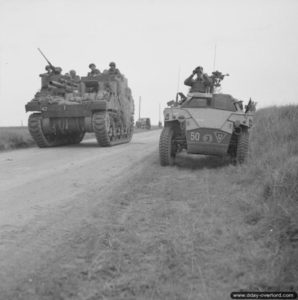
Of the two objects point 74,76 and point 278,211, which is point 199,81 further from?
point 74,76

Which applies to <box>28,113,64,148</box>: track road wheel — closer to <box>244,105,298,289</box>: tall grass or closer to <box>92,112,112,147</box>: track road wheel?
<box>92,112,112,147</box>: track road wheel

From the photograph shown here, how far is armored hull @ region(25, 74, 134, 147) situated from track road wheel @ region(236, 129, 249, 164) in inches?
272

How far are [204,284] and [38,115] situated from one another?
13.5 meters

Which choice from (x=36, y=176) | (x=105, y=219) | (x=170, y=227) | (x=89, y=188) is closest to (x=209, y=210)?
(x=170, y=227)

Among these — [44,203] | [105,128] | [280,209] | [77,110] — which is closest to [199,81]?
[105,128]

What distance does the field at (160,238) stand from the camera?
3.06 metres

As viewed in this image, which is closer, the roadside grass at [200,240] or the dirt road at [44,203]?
the roadside grass at [200,240]

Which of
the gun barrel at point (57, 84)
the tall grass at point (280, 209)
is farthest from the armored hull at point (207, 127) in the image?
the gun barrel at point (57, 84)

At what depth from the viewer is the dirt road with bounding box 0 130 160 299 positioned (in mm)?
3605

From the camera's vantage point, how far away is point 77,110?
1523 cm

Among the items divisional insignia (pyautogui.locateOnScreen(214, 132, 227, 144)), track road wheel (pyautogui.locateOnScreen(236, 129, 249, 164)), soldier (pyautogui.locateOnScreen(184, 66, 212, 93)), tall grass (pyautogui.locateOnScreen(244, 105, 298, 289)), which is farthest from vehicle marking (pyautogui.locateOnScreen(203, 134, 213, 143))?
soldier (pyautogui.locateOnScreen(184, 66, 212, 93))

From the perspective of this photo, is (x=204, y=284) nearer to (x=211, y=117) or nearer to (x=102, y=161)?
(x=211, y=117)

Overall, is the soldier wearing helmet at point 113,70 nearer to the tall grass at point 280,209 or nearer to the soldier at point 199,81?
the soldier at point 199,81

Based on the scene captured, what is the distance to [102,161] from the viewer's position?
34.8ft
